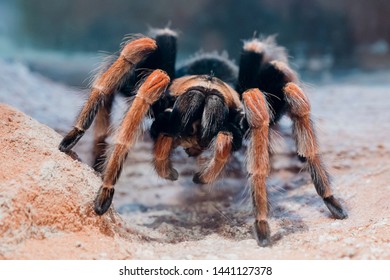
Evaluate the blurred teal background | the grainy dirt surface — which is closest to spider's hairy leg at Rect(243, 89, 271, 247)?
the grainy dirt surface

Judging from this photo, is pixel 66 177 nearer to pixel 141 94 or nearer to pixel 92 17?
pixel 141 94

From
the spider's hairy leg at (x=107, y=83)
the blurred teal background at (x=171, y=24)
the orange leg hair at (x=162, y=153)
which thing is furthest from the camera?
the blurred teal background at (x=171, y=24)

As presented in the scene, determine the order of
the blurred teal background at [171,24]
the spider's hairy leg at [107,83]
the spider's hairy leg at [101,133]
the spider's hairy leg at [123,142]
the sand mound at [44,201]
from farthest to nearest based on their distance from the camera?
the blurred teal background at [171,24]
the spider's hairy leg at [101,133]
the spider's hairy leg at [107,83]
the spider's hairy leg at [123,142]
the sand mound at [44,201]

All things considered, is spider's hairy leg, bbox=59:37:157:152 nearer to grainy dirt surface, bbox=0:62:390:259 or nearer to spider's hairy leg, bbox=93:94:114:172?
grainy dirt surface, bbox=0:62:390:259

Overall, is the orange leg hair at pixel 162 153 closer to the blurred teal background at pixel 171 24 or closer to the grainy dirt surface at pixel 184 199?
the grainy dirt surface at pixel 184 199

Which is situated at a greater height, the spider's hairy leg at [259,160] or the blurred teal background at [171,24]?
the blurred teal background at [171,24]

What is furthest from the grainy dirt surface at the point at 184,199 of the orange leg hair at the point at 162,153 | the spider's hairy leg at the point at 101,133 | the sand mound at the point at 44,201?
the orange leg hair at the point at 162,153

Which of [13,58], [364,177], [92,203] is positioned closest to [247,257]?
[92,203]

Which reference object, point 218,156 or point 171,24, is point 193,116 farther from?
point 171,24
